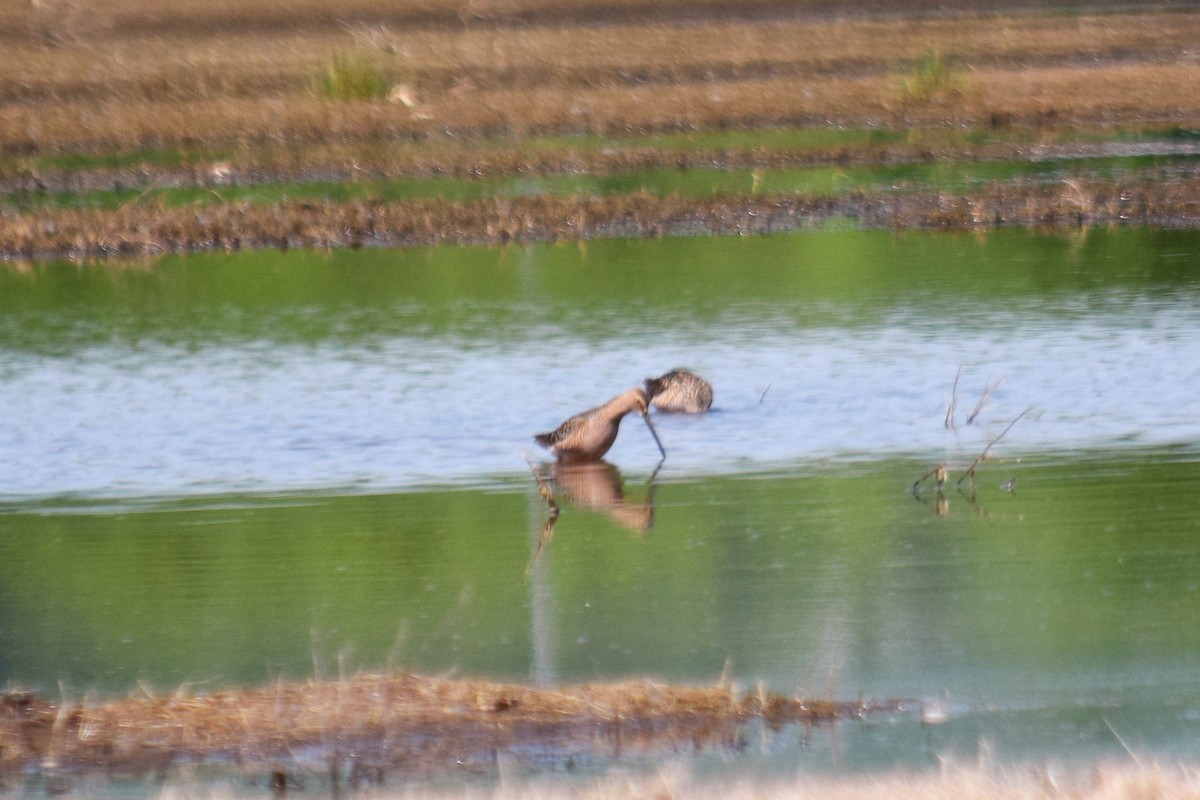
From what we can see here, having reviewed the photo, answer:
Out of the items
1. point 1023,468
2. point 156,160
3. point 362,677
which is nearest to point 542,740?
point 362,677

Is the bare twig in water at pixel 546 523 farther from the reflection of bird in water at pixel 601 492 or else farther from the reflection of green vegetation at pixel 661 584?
the reflection of bird in water at pixel 601 492

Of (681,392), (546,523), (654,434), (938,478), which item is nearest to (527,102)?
(681,392)

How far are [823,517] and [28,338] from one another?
9692mm

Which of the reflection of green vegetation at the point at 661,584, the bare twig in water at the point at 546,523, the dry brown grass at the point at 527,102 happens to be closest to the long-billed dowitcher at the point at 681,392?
the reflection of green vegetation at the point at 661,584

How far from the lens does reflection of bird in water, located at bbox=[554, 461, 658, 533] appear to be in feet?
36.3

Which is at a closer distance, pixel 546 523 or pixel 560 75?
pixel 546 523

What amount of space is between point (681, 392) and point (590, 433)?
4.99ft

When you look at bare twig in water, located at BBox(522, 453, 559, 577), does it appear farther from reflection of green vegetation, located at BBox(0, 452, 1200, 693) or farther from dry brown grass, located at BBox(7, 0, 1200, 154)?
dry brown grass, located at BBox(7, 0, 1200, 154)

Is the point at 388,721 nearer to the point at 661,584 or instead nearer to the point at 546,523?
the point at 661,584

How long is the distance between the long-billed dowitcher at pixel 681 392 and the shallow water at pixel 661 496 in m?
0.11

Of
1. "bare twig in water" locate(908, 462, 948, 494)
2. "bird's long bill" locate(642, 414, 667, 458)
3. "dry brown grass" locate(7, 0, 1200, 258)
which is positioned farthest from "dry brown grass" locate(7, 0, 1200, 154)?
"bare twig in water" locate(908, 462, 948, 494)

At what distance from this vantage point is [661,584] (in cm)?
962

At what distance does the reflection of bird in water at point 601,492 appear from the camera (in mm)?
11055

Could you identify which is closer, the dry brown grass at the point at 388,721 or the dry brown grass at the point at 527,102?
the dry brown grass at the point at 388,721
